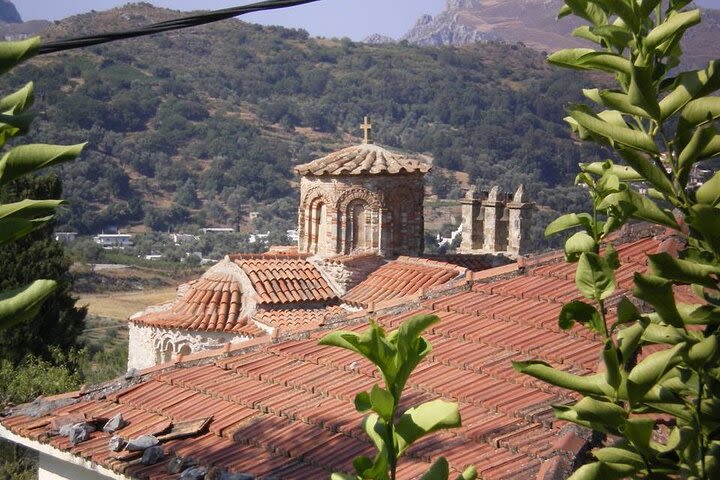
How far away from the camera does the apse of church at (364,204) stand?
18.2m

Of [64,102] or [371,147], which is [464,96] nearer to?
[64,102]

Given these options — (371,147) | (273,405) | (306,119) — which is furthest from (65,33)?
(273,405)

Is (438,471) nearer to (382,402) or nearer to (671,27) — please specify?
(382,402)

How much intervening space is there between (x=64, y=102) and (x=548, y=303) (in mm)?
66929

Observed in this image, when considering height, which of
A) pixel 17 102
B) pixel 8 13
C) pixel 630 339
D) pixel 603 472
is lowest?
pixel 603 472

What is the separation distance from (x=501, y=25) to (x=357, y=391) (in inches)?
3898

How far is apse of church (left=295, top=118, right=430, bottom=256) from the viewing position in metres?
18.2

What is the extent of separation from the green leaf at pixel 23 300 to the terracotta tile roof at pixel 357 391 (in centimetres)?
322

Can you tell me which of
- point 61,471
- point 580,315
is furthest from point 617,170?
point 61,471

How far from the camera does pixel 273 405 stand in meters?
7.62

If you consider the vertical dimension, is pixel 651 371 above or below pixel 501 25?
below

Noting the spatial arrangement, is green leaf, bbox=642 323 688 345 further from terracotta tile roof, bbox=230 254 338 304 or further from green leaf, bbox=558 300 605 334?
terracotta tile roof, bbox=230 254 338 304

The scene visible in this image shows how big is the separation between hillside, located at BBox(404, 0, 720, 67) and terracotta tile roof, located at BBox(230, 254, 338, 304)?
4022 cm

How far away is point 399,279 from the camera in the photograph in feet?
55.8
